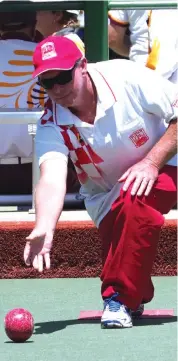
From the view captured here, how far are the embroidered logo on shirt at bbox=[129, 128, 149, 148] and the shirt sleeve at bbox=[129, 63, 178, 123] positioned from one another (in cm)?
11

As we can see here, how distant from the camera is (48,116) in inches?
220

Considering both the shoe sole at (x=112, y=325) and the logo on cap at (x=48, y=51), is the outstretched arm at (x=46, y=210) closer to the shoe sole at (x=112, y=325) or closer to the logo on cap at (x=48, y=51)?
the logo on cap at (x=48, y=51)

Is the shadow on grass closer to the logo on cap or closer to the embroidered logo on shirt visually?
the embroidered logo on shirt

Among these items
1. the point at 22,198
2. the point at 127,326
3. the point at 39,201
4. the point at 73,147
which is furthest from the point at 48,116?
the point at 22,198

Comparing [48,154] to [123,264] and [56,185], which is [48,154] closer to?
[56,185]

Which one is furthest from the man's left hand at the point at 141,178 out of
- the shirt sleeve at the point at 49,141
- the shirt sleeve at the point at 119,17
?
the shirt sleeve at the point at 119,17

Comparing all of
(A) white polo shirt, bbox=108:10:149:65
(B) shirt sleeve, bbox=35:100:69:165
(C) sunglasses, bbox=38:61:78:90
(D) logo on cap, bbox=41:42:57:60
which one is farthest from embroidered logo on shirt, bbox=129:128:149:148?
(A) white polo shirt, bbox=108:10:149:65

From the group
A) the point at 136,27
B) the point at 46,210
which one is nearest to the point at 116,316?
the point at 46,210

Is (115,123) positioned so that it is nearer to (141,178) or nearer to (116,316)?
(141,178)

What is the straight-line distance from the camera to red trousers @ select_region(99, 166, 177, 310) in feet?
17.9

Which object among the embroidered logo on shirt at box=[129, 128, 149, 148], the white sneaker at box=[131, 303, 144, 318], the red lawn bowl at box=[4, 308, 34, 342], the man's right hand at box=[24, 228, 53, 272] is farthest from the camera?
the white sneaker at box=[131, 303, 144, 318]

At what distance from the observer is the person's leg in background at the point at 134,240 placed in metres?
5.46

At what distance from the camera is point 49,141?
550 cm

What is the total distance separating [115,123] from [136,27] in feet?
8.22
